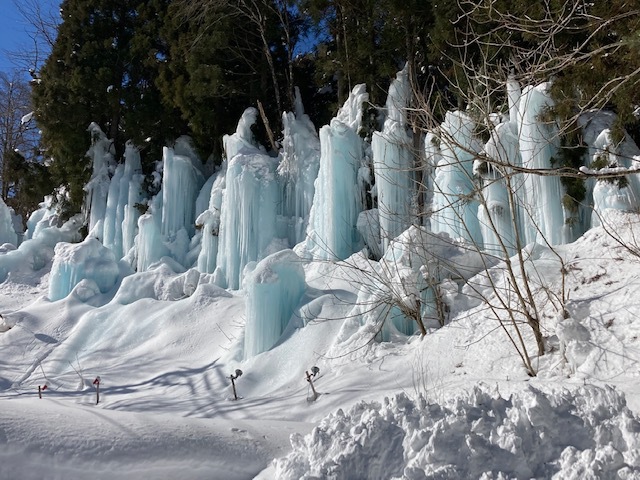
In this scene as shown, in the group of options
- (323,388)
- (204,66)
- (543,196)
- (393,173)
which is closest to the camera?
(323,388)

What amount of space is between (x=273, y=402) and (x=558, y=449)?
4431 mm

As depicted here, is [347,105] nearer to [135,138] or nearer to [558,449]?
[135,138]

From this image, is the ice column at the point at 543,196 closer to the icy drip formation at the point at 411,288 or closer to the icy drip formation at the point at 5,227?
the icy drip formation at the point at 411,288

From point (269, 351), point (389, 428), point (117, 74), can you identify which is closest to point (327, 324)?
point (269, 351)

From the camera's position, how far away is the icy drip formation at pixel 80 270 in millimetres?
13172

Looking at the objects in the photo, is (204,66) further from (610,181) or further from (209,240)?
(610,181)

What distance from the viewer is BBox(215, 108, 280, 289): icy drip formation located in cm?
1198

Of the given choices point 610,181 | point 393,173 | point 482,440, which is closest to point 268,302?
point 393,173

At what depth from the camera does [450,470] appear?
9.28 feet

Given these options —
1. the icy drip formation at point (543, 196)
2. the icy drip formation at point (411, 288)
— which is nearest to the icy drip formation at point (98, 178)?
the icy drip formation at point (411, 288)

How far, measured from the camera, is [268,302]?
8.50m

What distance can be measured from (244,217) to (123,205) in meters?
5.59

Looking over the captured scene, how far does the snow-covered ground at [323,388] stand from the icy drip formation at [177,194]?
2.22 meters

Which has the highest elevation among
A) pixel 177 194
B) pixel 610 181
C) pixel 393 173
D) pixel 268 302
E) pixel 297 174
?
pixel 177 194
